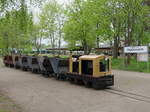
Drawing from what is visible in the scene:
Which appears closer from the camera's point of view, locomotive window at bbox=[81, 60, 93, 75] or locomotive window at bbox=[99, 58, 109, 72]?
locomotive window at bbox=[99, 58, 109, 72]

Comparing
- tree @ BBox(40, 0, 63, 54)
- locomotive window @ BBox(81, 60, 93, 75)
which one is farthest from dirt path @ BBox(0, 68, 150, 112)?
tree @ BBox(40, 0, 63, 54)

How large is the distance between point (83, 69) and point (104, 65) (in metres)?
1.23

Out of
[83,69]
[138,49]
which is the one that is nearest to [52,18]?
[138,49]

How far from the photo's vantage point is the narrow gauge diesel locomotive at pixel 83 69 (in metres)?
10.3

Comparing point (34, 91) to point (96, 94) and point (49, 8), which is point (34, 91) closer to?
point (96, 94)

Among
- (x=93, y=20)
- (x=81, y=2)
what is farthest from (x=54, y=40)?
(x=93, y=20)

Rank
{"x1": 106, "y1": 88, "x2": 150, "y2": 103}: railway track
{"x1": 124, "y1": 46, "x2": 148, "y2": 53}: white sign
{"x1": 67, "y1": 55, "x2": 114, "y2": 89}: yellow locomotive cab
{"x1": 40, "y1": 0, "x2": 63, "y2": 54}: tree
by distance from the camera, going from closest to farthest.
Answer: {"x1": 106, "y1": 88, "x2": 150, "y2": 103}: railway track, {"x1": 67, "y1": 55, "x2": 114, "y2": 89}: yellow locomotive cab, {"x1": 124, "y1": 46, "x2": 148, "y2": 53}: white sign, {"x1": 40, "y1": 0, "x2": 63, "y2": 54}: tree

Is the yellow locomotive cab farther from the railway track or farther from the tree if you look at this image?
the tree

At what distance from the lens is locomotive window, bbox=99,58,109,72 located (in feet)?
35.3

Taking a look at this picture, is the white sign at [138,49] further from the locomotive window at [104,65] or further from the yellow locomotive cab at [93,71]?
the locomotive window at [104,65]

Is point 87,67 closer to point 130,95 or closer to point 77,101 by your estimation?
point 130,95

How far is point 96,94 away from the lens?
9.15 m

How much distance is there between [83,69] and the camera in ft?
37.1

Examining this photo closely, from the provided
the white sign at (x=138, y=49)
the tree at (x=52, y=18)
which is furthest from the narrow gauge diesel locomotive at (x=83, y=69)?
the tree at (x=52, y=18)
